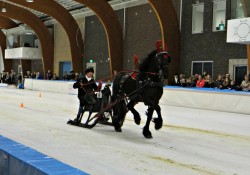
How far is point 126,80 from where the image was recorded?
796 cm

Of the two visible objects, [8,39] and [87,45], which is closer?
[87,45]

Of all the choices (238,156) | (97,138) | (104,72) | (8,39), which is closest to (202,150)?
(238,156)

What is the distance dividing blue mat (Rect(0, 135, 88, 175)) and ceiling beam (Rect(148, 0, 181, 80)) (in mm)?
19531

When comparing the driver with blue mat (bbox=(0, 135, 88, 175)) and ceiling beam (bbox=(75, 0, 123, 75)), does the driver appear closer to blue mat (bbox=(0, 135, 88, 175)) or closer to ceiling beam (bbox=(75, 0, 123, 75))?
blue mat (bbox=(0, 135, 88, 175))

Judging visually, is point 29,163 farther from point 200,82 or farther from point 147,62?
point 200,82

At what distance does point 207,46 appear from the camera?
2230cm

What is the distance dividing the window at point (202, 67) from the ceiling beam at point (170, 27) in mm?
1179

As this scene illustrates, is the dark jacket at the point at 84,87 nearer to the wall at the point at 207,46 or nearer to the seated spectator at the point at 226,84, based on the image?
the seated spectator at the point at 226,84

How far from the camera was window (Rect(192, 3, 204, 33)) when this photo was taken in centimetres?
2291

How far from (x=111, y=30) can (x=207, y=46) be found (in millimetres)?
8403

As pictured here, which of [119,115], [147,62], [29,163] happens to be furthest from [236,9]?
[29,163]

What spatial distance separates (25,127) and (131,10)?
2086 centimetres

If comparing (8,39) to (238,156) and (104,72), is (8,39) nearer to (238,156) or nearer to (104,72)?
(104,72)

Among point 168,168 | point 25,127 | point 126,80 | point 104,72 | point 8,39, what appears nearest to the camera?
point 168,168
